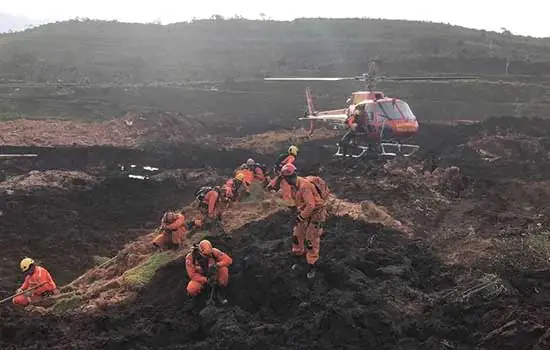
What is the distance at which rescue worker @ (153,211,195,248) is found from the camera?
11477 mm

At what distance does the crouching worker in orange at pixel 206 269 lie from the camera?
9.09m

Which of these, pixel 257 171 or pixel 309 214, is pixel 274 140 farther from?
pixel 309 214

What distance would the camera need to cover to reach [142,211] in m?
16.4

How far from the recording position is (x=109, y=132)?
28219 mm

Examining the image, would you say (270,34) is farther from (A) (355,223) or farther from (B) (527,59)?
(A) (355,223)

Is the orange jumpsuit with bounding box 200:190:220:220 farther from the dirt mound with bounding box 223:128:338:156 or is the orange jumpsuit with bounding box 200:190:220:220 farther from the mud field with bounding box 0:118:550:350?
the dirt mound with bounding box 223:128:338:156

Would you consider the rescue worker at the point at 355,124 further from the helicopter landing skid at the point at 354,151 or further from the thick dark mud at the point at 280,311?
the thick dark mud at the point at 280,311

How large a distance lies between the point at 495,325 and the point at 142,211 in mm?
11073

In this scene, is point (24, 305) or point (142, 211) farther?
point (142, 211)

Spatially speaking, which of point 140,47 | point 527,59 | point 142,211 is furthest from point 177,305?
point 140,47

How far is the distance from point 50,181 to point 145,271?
911cm

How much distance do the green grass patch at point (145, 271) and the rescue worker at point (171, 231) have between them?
362 millimetres

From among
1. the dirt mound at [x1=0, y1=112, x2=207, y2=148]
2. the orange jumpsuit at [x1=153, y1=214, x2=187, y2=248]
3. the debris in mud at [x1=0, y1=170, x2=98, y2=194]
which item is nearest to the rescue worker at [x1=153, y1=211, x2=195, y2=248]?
the orange jumpsuit at [x1=153, y1=214, x2=187, y2=248]

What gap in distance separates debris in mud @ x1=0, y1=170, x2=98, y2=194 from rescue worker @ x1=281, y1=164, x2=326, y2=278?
34.3 ft
